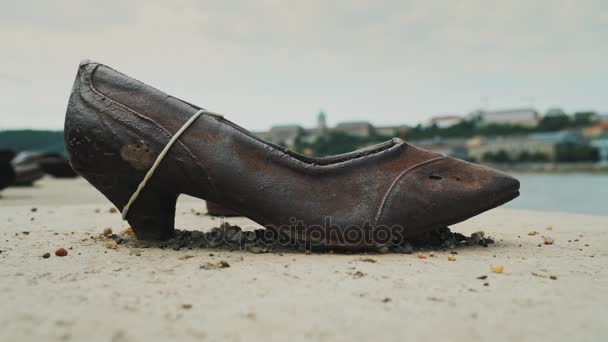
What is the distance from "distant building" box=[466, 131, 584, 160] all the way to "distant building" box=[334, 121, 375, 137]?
1526cm

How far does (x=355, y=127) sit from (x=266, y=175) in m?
76.4

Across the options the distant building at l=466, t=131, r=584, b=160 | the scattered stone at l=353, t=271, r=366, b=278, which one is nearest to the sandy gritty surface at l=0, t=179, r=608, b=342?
the scattered stone at l=353, t=271, r=366, b=278

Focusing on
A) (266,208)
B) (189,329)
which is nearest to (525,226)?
(266,208)

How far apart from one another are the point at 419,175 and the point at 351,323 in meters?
1.04

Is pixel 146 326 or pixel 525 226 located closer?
pixel 146 326

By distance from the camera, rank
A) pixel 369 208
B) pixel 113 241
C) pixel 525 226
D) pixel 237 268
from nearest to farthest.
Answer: pixel 237 268 → pixel 369 208 → pixel 113 241 → pixel 525 226

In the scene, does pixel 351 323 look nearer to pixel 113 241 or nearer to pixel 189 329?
pixel 189 329

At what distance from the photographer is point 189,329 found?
1.10m

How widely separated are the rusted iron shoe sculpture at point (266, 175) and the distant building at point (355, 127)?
70.4 metres

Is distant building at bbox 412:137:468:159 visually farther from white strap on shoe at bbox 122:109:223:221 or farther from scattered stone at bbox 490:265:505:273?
scattered stone at bbox 490:265:505:273

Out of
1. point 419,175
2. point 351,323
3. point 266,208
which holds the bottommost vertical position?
point 351,323

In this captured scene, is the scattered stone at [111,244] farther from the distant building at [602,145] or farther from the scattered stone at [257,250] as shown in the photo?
the distant building at [602,145]

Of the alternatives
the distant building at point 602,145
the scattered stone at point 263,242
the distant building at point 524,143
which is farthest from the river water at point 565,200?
the distant building at point 524,143

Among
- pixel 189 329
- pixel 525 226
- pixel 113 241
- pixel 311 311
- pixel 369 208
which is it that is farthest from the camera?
pixel 525 226
